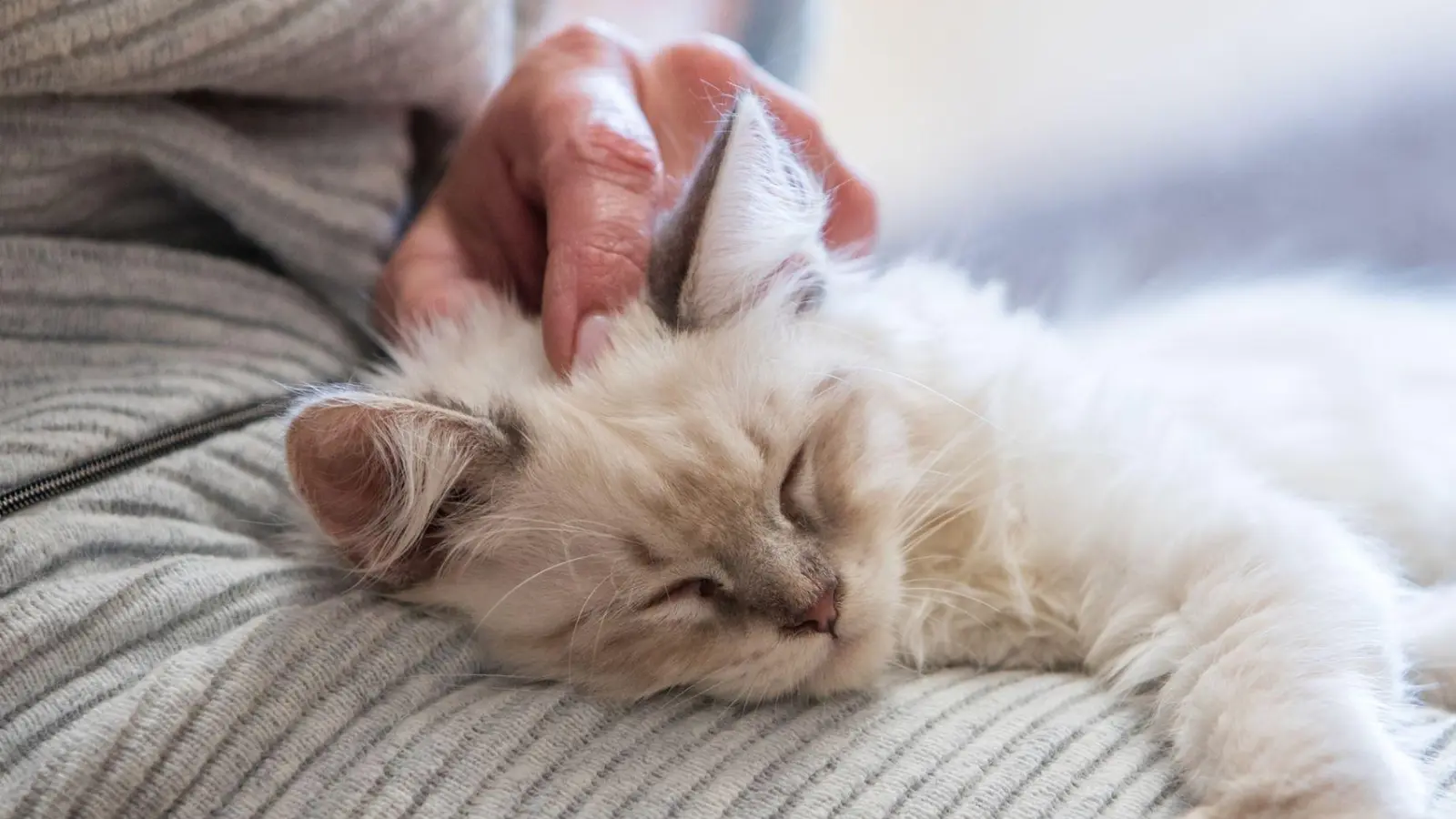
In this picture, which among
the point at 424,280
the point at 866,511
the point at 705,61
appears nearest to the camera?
the point at 866,511

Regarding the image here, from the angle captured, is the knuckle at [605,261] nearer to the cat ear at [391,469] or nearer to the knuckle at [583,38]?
the cat ear at [391,469]

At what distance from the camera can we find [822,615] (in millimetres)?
959

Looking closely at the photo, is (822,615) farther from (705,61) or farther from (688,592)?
(705,61)

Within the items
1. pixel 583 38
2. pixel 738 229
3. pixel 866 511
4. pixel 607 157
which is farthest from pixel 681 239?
pixel 583 38

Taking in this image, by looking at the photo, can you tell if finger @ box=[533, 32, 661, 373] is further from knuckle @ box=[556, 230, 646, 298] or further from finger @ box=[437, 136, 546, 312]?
finger @ box=[437, 136, 546, 312]

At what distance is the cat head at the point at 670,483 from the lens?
3.13ft

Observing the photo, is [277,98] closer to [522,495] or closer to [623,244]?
[623,244]

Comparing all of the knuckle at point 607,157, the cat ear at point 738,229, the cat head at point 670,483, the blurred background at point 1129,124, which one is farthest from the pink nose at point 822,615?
the blurred background at point 1129,124

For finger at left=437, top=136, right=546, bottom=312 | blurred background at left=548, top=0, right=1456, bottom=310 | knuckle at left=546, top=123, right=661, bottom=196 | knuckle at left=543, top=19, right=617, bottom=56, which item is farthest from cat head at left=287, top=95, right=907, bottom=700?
blurred background at left=548, top=0, right=1456, bottom=310

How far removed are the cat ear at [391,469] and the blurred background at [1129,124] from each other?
99cm

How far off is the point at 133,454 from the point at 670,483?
51 centimetres

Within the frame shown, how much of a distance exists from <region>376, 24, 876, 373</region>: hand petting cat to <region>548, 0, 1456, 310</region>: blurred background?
1.79 feet

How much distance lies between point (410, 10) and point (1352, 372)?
51.2 inches

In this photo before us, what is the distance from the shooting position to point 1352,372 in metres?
1.37
